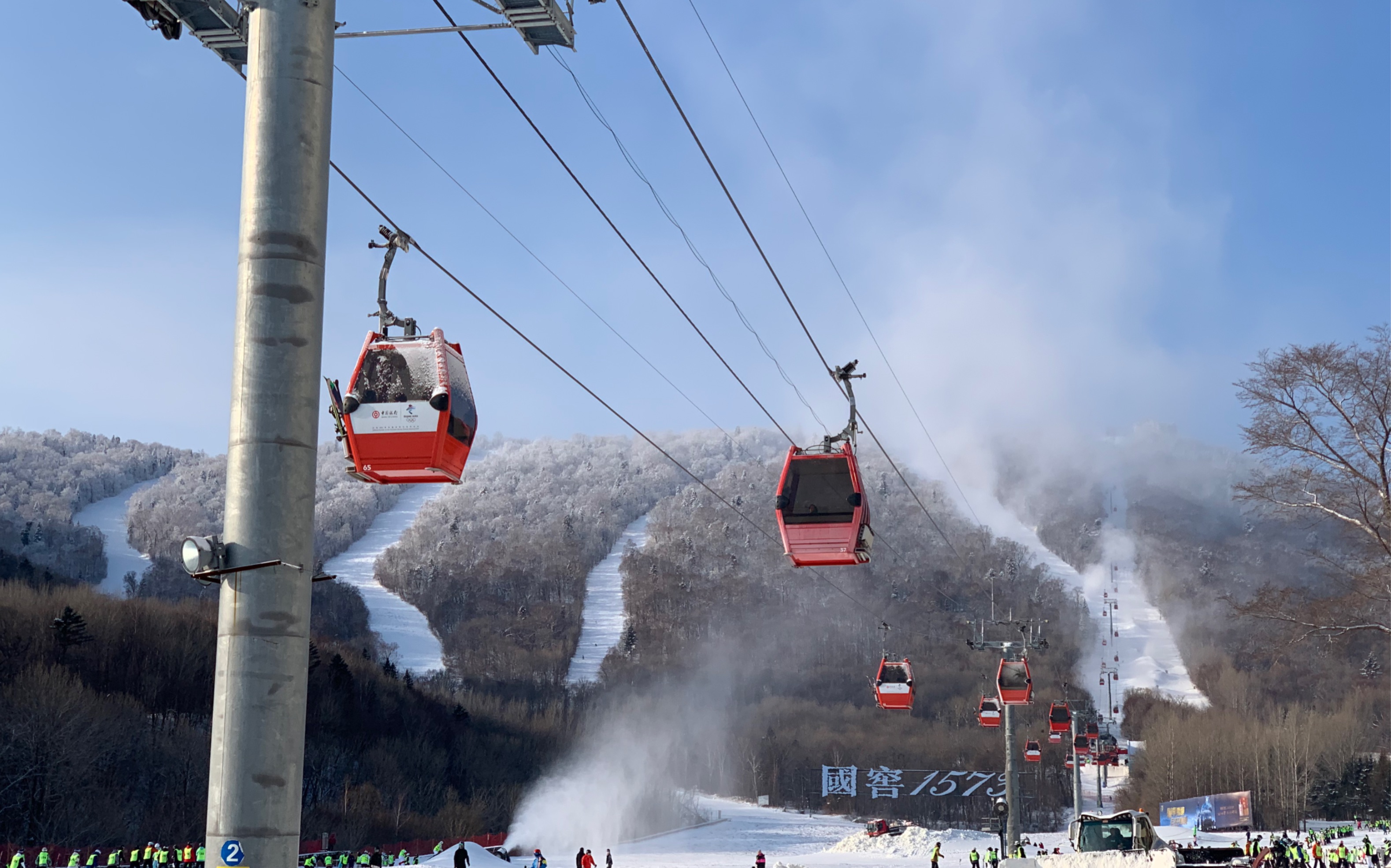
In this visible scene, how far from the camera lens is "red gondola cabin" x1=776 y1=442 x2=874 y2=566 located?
720 inches

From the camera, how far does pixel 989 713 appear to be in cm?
5188

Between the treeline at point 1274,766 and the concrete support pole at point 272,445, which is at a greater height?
the concrete support pole at point 272,445

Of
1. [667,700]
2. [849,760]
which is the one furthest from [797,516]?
[667,700]

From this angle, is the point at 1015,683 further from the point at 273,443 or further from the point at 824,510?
the point at 273,443

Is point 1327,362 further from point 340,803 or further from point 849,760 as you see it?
point 849,760

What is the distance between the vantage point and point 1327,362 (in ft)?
82.1

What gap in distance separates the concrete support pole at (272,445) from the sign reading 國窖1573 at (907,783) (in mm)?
125433

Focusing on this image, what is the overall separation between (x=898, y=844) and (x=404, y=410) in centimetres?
7249

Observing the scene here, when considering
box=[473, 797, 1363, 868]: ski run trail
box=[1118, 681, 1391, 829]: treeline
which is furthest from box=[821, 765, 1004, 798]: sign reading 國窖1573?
box=[1118, 681, 1391, 829]: treeline

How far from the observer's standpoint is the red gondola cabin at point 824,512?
18297 millimetres

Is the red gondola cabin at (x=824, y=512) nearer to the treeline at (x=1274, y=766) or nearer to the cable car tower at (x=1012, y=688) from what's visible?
the cable car tower at (x=1012, y=688)

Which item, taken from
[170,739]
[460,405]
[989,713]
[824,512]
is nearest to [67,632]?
[170,739]

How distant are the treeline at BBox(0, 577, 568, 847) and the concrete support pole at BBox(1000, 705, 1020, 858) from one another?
4599 cm

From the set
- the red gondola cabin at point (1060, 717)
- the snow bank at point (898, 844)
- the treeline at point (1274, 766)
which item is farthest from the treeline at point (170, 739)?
the treeline at point (1274, 766)
